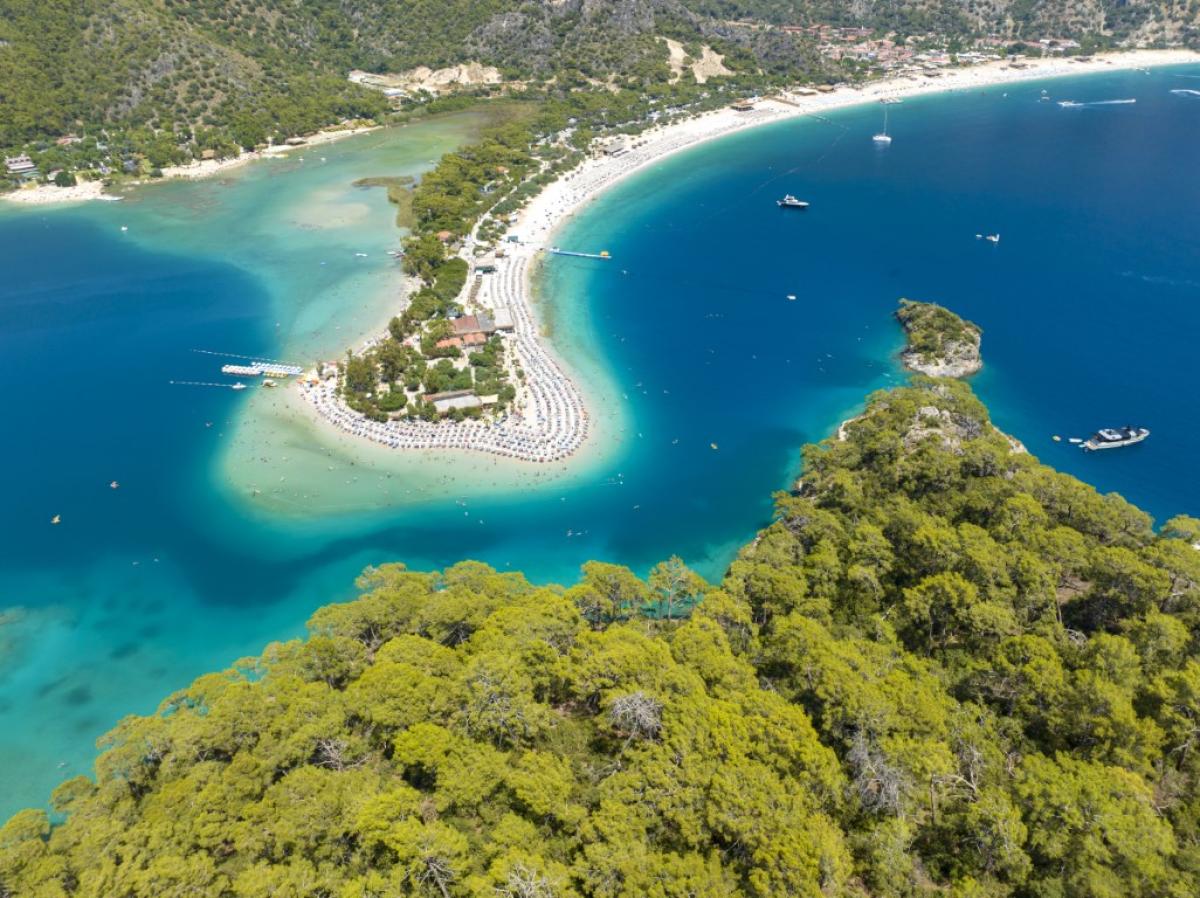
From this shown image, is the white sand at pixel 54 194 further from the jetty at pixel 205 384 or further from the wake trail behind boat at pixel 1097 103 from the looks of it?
the wake trail behind boat at pixel 1097 103

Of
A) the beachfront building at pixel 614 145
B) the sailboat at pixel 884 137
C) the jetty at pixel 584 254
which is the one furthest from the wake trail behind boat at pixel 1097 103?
the jetty at pixel 584 254

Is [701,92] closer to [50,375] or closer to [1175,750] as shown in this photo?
[50,375]

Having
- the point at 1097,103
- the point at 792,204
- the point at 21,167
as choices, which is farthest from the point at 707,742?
the point at 1097,103

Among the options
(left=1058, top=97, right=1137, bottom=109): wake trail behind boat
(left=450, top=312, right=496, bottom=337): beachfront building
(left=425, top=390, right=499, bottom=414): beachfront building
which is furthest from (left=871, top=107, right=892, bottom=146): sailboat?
(left=425, top=390, right=499, bottom=414): beachfront building

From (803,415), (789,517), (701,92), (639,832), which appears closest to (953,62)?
(701,92)

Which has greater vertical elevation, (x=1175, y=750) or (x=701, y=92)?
(x=701, y=92)

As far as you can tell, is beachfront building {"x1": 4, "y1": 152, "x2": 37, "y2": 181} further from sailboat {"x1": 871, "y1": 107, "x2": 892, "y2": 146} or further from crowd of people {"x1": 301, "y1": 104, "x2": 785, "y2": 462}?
sailboat {"x1": 871, "y1": 107, "x2": 892, "y2": 146}
